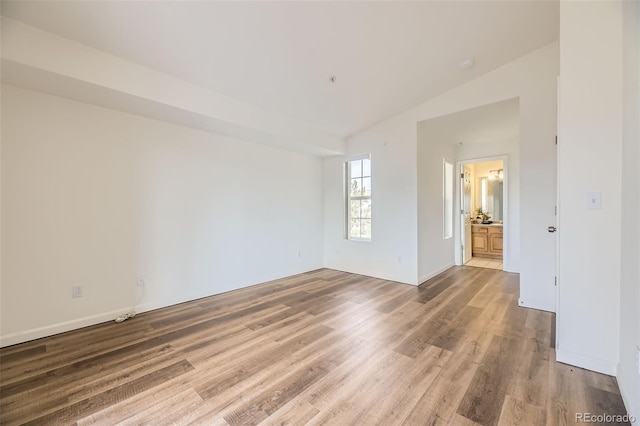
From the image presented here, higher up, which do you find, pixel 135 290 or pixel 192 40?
pixel 192 40

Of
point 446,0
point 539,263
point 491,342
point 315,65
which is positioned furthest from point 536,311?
point 315,65

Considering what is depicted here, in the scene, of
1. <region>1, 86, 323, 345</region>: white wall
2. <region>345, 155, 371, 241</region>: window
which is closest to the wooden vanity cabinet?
<region>345, 155, 371, 241</region>: window

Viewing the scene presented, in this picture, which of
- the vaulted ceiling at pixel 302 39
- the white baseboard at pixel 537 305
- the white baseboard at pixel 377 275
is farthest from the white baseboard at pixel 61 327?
the white baseboard at pixel 537 305

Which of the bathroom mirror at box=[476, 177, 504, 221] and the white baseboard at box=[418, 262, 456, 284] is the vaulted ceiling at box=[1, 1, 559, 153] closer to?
the white baseboard at box=[418, 262, 456, 284]

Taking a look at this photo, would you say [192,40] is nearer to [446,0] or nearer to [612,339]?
[446,0]

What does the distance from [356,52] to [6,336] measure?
4.11 meters

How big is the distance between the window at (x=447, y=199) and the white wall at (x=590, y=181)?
3.04 meters

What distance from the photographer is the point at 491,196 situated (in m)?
6.86

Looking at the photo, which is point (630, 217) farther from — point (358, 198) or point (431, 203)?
point (358, 198)

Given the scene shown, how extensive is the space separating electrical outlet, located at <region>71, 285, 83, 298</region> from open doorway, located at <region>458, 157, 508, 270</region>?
236 inches

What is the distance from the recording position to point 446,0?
220cm

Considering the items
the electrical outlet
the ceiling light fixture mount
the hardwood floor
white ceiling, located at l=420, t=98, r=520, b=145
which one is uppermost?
the ceiling light fixture mount

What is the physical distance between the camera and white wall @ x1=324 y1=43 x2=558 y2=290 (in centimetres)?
306

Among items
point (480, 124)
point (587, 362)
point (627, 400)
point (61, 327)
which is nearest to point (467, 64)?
point (480, 124)
